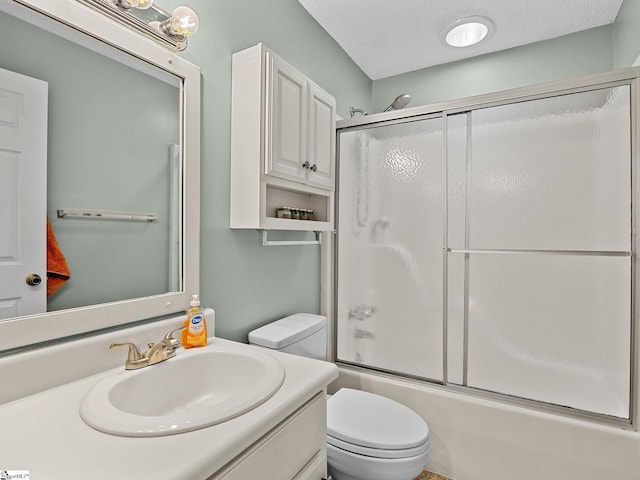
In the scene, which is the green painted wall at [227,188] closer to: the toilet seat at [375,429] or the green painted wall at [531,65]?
the toilet seat at [375,429]

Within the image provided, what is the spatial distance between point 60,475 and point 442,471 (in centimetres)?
179

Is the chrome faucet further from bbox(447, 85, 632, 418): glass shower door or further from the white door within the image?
bbox(447, 85, 632, 418): glass shower door

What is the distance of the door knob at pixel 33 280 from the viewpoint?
0.85m

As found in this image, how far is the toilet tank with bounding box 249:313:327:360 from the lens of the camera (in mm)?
1428

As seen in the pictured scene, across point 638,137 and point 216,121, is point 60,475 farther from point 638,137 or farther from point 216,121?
point 638,137

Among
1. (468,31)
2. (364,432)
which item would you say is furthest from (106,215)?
(468,31)

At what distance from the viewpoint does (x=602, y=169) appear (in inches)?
58.8

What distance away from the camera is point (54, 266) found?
2.94 ft

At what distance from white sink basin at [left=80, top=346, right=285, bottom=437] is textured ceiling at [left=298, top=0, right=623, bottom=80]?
1900mm

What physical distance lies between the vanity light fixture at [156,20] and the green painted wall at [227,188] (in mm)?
89

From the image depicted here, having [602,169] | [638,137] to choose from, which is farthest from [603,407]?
[638,137]

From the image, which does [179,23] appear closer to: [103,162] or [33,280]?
[103,162]

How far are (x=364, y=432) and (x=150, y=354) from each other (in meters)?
0.84

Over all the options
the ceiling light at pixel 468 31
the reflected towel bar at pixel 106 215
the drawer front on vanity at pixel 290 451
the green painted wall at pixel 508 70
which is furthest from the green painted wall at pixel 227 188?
the green painted wall at pixel 508 70
